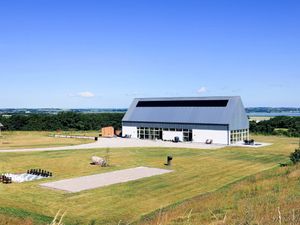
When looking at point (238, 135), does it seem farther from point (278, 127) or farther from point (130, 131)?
point (278, 127)

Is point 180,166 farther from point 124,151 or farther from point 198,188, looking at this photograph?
point 124,151

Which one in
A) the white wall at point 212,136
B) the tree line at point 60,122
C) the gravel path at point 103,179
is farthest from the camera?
the tree line at point 60,122

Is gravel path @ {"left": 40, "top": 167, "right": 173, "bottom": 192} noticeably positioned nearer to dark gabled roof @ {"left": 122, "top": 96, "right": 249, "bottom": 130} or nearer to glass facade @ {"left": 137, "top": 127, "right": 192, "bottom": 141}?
dark gabled roof @ {"left": 122, "top": 96, "right": 249, "bottom": 130}

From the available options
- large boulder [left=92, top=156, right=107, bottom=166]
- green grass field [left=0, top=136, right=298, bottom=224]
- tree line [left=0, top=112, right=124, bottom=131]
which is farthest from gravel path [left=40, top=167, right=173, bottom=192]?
tree line [left=0, top=112, right=124, bottom=131]

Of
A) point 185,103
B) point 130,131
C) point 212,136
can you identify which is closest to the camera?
point 212,136

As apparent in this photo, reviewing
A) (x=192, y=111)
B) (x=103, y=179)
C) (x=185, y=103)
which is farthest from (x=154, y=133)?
(x=103, y=179)

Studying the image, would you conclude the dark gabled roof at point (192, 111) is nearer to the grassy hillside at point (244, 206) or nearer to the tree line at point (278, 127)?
the tree line at point (278, 127)

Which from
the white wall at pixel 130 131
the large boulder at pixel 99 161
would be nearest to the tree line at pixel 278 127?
the white wall at pixel 130 131
